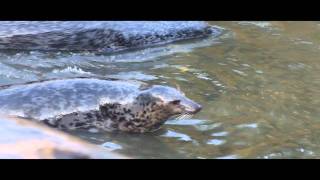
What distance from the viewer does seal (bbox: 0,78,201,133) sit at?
429cm

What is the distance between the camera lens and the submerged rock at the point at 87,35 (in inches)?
280

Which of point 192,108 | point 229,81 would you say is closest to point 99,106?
point 192,108

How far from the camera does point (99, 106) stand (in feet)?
14.4

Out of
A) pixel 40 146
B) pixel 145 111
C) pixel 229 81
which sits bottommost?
pixel 229 81

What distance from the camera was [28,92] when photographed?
4.41 metres

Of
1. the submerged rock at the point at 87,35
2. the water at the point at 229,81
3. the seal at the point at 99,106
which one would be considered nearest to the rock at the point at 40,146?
the water at the point at 229,81

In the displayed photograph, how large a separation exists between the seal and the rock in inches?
81.2

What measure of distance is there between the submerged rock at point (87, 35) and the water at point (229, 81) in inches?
11.7

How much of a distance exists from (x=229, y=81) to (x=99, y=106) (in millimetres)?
1702

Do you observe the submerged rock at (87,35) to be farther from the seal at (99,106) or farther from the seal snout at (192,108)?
the seal snout at (192,108)

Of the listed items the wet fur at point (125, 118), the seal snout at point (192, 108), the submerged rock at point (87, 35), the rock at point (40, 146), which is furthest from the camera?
the submerged rock at point (87, 35)

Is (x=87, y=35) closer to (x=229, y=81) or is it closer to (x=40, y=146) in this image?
(x=229, y=81)
